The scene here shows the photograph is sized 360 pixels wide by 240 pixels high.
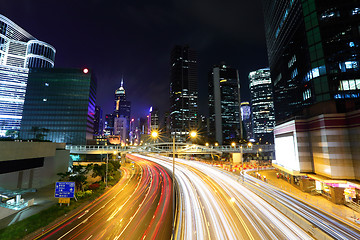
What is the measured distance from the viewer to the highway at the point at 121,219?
19.9 metres

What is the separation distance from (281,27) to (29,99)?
474ft

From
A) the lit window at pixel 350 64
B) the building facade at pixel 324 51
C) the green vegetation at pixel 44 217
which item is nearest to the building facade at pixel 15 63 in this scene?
the green vegetation at pixel 44 217

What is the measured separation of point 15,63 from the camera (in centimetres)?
17125

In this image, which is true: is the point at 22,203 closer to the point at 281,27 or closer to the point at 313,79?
the point at 313,79

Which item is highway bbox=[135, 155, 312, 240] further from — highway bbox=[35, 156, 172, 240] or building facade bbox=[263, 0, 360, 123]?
building facade bbox=[263, 0, 360, 123]

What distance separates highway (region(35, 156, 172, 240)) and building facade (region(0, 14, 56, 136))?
170083mm

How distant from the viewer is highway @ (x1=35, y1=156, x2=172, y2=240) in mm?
19906

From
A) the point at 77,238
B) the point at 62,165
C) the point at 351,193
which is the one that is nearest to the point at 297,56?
the point at 351,193

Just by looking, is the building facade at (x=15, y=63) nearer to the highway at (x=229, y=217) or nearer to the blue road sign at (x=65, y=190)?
the blue road sign at (x=65, y=190)

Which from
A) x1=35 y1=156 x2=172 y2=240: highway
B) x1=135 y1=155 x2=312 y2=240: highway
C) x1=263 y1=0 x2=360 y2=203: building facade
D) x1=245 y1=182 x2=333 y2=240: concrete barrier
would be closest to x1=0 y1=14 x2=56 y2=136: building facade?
x1=35 y1=156 x2=172 y2=240: highway

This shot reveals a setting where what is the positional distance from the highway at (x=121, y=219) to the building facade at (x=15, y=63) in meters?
170

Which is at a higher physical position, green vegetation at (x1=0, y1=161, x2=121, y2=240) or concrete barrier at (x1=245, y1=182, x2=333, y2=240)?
concrete barrier at (x1=245, y1=182, x2=333, y2=240)

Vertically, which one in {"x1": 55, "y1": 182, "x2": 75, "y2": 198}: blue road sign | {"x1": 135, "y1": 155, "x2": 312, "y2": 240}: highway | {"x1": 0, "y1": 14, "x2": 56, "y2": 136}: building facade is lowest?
{"x1": 135, "y1": 155, "x2": 312, "y2": 240}: highway

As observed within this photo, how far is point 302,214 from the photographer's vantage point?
22.4 meters
